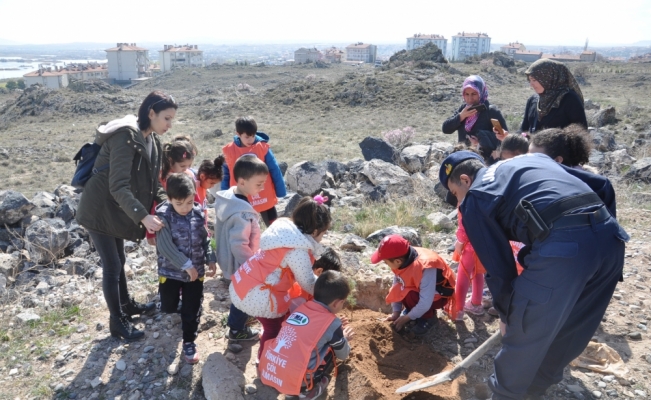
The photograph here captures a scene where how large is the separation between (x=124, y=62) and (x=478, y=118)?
73851 millimetres

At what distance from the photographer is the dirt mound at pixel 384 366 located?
107 inches

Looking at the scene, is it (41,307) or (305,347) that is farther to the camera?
(41,307)

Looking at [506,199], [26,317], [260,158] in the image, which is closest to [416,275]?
[506,199]

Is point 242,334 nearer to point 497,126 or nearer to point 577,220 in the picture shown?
point 577,220

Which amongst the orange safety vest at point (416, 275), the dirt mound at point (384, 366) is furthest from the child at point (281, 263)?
the orange safety vest at point (416, 275)

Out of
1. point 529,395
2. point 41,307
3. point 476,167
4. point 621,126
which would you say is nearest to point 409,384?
point 529,395

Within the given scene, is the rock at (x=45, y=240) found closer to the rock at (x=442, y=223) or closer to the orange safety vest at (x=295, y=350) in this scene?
the orange safety vest at (x=295, y=350)

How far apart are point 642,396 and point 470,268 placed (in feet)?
3.86

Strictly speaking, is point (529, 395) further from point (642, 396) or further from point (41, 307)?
point (41, 307)

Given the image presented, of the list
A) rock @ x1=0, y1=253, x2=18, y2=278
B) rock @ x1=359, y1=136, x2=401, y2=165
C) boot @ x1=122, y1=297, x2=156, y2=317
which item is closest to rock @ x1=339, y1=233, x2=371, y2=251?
boot @ x1=122, y1=297, x2=156, y2=317

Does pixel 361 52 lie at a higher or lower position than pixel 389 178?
higher

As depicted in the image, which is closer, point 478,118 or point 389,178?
point 478,118

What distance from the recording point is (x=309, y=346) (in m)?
2.41

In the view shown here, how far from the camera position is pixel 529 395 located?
256 centimetres
